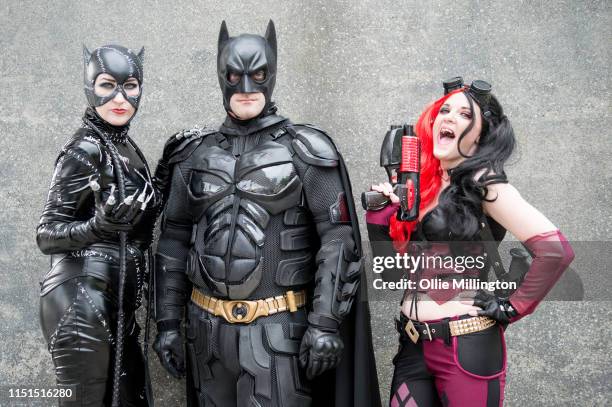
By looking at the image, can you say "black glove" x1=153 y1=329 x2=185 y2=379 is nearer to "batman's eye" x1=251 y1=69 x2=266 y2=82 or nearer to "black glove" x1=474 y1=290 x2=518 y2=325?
"batman's eye" x1=251 y1=69 x2=266 y2=82

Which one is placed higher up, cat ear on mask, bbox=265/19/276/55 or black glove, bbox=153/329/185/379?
cat ear on mask, bbox=265/19/276/55

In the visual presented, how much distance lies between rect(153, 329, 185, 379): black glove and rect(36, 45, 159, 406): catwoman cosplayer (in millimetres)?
159

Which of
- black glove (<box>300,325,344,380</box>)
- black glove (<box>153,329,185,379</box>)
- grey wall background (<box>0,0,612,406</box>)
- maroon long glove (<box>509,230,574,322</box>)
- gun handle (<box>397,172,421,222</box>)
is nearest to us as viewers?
maroon long glove (<box>509,230,574,322</box>)

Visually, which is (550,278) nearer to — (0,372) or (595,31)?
(595,31)

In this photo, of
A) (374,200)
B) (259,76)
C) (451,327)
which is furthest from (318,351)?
(259,76)

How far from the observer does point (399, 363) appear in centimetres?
302

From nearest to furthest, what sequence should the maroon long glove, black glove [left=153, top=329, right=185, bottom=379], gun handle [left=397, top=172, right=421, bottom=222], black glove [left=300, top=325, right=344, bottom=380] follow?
1. the maroon long glove
2. gun handle [left=397, top=172, right=421, bottom=222]
3. black glove [left=300, top=325, right=344, bottom=380]
4. black glove [left=153, top=329, right=185, bottom=379]

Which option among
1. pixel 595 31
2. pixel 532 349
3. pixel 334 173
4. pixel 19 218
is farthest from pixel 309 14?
pixel 532 349

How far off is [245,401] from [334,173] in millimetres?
1041

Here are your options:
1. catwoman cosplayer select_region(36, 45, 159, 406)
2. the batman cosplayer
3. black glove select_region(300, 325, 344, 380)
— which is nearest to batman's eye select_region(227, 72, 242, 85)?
the batman cosplayer

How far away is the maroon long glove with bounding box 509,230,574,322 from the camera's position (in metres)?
2.68

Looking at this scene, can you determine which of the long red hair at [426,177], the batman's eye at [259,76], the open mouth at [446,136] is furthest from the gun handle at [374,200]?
the batman's eye at [259,76]

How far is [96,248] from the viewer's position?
3.10 metres

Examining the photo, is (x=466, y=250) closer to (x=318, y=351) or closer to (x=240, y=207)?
(x=318, y=351)
